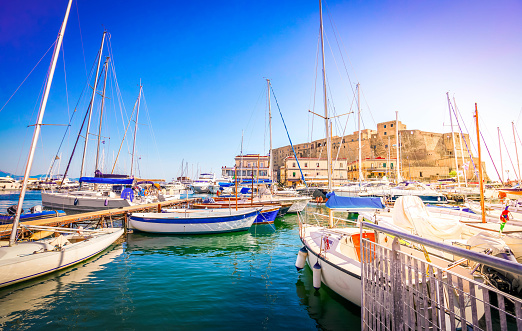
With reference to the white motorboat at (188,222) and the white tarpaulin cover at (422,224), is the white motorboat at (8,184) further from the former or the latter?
the white tarpaulin cover at (422,224)

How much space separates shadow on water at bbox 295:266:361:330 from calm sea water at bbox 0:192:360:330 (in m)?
0.02

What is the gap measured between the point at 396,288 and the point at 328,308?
4291 mm

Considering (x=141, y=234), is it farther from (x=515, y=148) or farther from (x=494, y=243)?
(x=515, y=148)

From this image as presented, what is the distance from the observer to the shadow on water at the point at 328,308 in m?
5.68

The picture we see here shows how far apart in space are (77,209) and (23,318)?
20.0 metres

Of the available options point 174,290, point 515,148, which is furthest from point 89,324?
point 515,148

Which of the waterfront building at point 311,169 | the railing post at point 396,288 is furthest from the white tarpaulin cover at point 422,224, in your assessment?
the waterfront building at point 311,169

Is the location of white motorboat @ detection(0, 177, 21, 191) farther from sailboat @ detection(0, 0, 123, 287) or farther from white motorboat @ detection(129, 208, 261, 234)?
sailboat @ detection(0, 0, 123, 287)

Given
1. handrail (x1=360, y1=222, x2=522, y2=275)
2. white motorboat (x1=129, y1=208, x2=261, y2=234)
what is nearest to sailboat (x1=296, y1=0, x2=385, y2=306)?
handrail (x1=360, y1=222, x2=522, y2=275)

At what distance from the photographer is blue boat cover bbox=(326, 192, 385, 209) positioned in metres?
11.0

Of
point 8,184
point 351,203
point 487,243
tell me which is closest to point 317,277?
point 487,243

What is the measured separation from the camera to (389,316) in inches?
117

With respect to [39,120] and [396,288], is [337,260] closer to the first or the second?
[396,288]

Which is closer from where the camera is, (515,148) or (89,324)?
(89,324)
